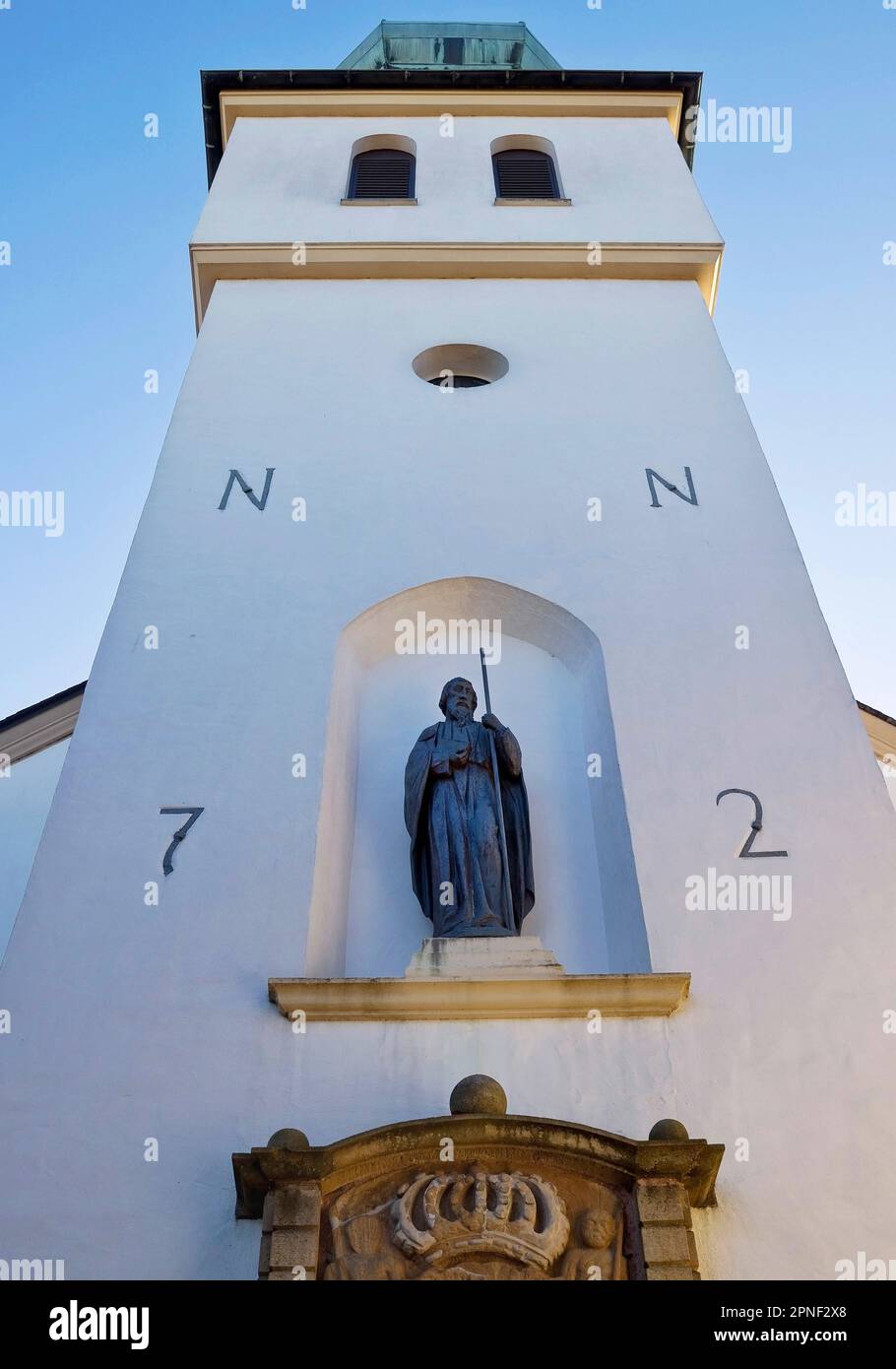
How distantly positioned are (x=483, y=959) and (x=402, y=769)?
→ 5.79ft

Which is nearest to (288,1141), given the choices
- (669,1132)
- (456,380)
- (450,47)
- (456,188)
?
(669,1132)

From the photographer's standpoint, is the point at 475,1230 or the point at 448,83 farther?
the point at 448,83

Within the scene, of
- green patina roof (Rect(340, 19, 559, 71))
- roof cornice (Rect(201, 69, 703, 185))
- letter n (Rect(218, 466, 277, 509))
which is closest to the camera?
letter n (Rect(218, 466, 277, 509))

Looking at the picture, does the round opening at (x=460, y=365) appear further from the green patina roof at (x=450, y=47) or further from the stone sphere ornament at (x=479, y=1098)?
the green patina roof at (x=450, y=47)

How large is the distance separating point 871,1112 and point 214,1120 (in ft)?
8.55

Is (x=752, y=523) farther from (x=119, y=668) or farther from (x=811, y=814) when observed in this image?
(x=119, y=668)

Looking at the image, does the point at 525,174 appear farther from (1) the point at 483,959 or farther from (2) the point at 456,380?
(1) the point at 483,959

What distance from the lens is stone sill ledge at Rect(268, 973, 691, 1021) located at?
6.56 meters

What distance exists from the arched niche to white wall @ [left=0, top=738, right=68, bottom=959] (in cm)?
187

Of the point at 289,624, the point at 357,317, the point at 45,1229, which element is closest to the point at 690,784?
the point at 289,624

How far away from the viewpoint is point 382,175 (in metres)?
13.8

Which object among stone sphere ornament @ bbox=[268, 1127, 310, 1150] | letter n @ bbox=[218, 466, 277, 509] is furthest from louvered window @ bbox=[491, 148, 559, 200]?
stone sphere ornament @ bbox=[268, 1127, 310, 1150]

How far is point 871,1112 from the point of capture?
623cm

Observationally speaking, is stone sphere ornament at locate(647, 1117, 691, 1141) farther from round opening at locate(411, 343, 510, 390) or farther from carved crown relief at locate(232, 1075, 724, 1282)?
round opening at locate(411, 343, 510, 390)
